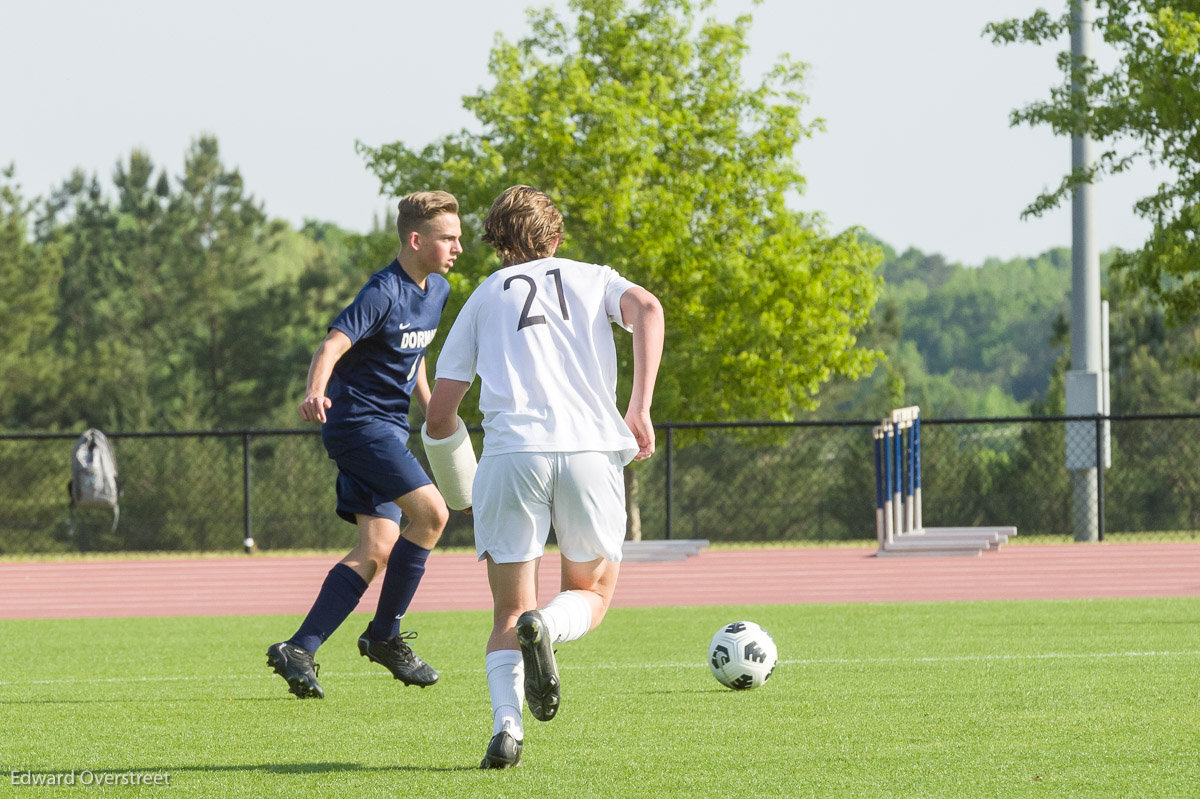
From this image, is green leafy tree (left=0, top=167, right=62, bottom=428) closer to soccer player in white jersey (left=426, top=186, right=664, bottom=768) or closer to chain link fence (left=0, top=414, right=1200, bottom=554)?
chain link fence (left=0, top=414, right=1200, bottom=554)

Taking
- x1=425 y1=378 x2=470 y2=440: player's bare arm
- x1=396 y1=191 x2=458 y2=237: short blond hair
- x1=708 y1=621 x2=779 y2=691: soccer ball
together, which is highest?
x1=396 y1=191 x2=458 y2=237: short blond hair

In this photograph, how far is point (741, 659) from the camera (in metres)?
6.01

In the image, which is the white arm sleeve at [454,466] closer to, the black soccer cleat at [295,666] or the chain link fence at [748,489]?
the black soccer cleat at [295,666]

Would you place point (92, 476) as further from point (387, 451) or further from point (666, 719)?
point (666, 719)

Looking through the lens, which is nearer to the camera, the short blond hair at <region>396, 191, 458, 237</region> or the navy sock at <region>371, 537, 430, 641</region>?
the short blond hair at <region>396, 191, 458, 237</region>

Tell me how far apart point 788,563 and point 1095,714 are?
376 inches

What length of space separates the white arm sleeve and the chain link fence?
23.6 m

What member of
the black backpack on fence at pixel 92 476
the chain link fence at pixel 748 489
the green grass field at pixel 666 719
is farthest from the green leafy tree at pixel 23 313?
the green grass field at pixel 666 719

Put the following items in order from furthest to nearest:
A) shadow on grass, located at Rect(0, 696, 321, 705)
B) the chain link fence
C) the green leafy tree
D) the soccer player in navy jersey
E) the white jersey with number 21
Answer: the green leafy tree → the chain link fence → shadow on grass, located at Rect(0, 696, 321, 705) → the soccer player in navy jersey → the white jersey with number 21

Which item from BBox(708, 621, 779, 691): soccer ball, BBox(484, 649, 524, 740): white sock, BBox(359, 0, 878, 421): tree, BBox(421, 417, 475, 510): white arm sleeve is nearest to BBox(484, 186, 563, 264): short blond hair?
BBox(421, 417, 475, 510): white arm sleeve

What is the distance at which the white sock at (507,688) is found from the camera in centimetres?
440

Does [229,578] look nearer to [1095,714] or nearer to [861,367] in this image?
[1095,714]

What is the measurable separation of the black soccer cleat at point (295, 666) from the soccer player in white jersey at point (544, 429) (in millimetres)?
1657

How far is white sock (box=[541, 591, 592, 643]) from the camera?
4.32 meters
